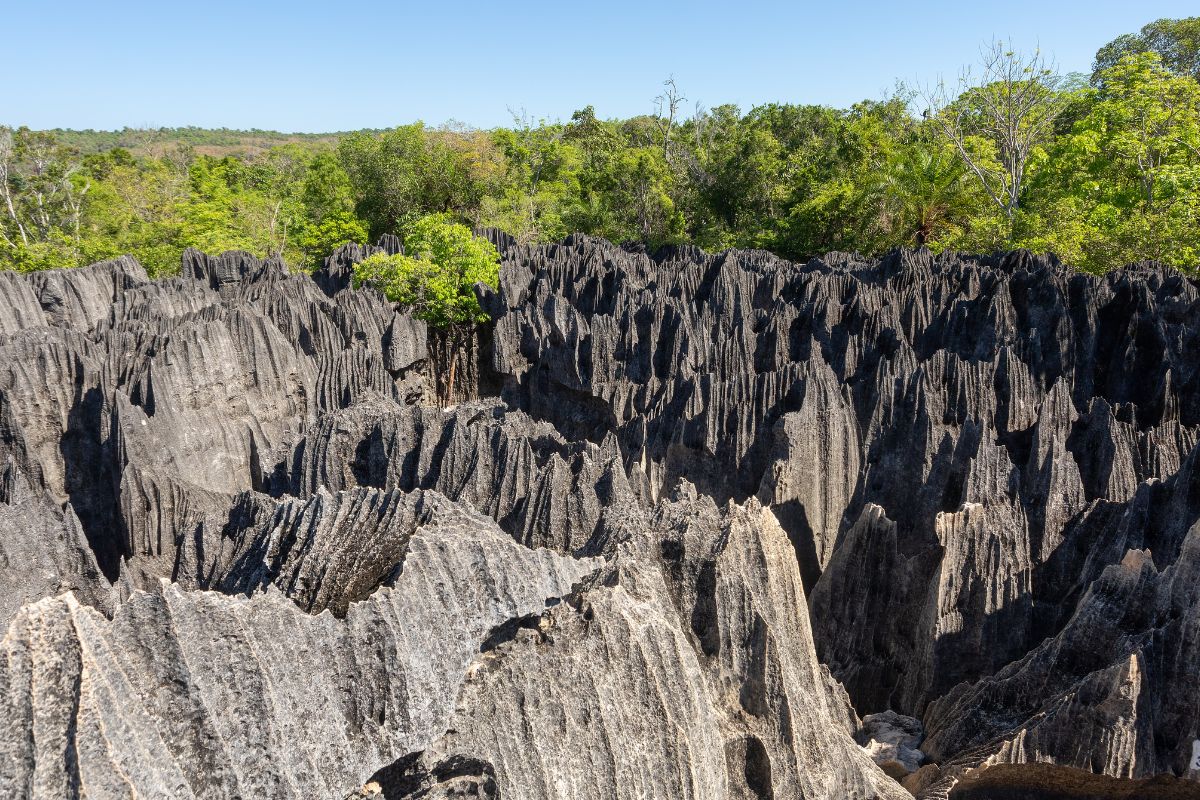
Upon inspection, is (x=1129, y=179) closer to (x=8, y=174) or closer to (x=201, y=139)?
(x=8, y=174)

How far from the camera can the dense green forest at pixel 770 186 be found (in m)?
26.4

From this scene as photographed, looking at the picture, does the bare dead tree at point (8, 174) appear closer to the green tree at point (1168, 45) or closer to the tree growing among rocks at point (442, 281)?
the tree growing among rocks at point (442, 281)

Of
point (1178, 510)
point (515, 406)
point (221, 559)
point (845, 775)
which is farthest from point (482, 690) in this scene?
point (515, 406)

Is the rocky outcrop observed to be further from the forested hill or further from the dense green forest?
the forested hill

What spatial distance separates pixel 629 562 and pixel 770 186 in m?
37.7

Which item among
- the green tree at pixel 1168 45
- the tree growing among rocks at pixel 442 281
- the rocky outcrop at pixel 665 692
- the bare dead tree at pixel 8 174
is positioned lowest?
the rocky outcrop at pixel 665 692

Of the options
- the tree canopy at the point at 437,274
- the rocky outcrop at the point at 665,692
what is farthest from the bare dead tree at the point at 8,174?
the rocky outcrop at the point at 665,692

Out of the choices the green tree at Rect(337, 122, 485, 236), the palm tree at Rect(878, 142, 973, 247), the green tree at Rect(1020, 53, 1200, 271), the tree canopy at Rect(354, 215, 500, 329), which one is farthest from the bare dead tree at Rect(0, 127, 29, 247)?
the green tree at Rect(1020, 53, 1200, 271)

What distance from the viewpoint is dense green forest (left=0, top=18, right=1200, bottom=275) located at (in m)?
26.4

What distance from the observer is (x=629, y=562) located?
5105 mm

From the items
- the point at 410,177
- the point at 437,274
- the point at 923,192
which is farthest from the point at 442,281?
the point at 410,177

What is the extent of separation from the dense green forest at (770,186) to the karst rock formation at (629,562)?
11.5m

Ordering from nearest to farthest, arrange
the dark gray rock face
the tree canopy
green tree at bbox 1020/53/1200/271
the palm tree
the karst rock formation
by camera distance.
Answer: the karst rock formation
the dark gray rock face
the tree canopy
green tree at bbox 1020/53/1200/271
the palm tree

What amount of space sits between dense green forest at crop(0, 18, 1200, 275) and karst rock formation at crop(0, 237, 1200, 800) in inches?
451
